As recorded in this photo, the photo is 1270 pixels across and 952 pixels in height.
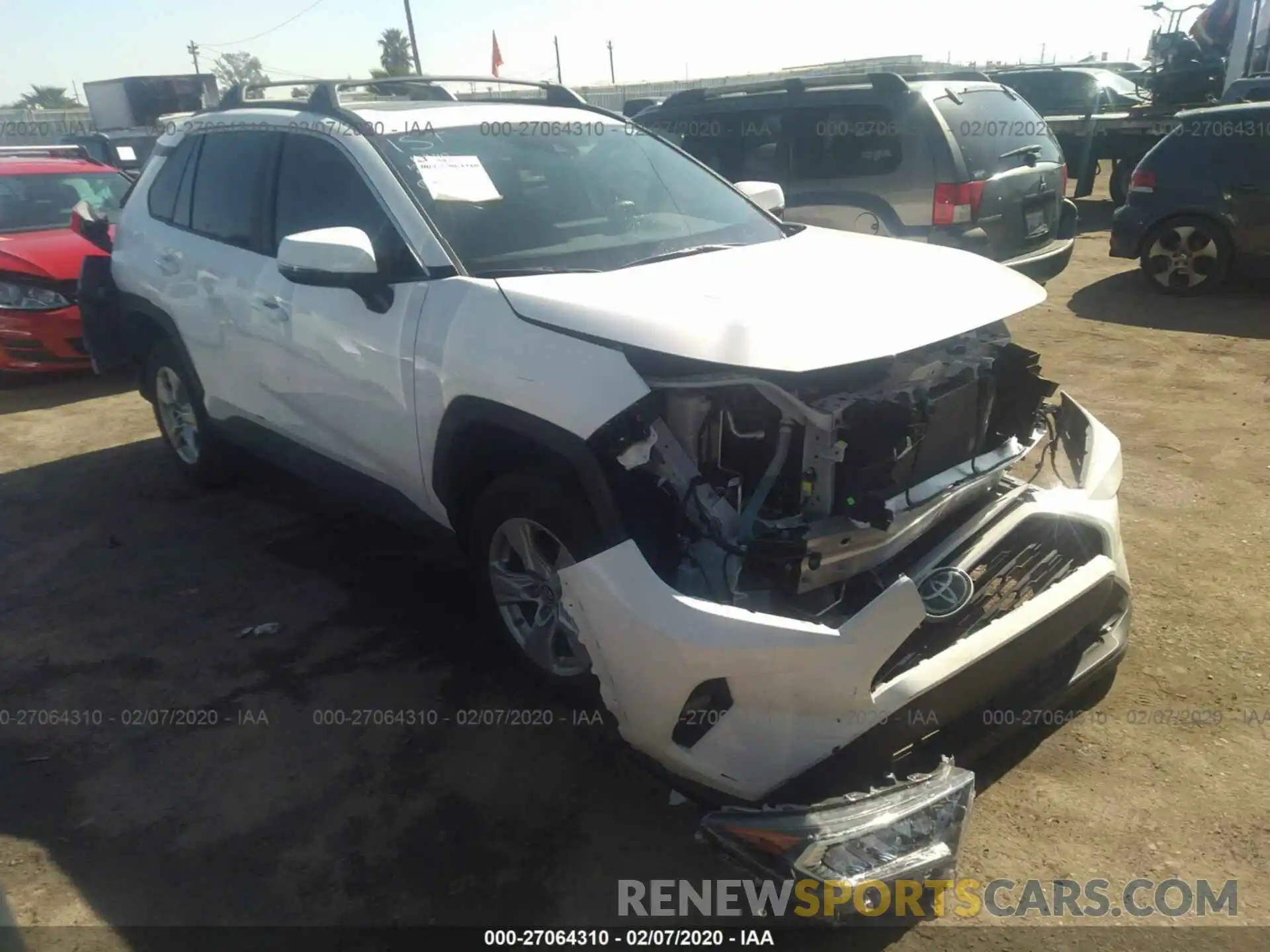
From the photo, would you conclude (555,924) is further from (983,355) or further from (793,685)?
(983,355)

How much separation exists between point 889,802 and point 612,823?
874 millimetres

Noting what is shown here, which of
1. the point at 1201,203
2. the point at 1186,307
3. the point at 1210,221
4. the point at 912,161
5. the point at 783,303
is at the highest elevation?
the point at 783,303

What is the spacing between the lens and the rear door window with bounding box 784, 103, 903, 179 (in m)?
6.98

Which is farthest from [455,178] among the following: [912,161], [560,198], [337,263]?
[912,161]

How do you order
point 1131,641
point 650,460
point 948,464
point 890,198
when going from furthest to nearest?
point 890,198 → point 1131,641 → point 948,464 → point 650,460

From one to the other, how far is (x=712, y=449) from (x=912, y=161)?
4.97 metres

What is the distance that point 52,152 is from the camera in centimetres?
996

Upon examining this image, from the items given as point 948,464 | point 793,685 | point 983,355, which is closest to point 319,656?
point 793,685

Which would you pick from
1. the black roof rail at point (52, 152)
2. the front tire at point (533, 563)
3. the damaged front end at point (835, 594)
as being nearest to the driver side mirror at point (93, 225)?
the black roof rail at point (52, 152)

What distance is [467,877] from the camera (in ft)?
8.53

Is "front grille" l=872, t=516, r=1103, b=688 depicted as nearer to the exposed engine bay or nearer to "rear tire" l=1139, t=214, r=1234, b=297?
the exposed engine bay

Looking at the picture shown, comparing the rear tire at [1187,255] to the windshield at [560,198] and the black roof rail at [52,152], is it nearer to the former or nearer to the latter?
the windshield at [560,198]

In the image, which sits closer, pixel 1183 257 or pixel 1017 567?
pixel 1017 567

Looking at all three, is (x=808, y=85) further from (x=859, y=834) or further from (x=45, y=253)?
(x=859, y=834)
